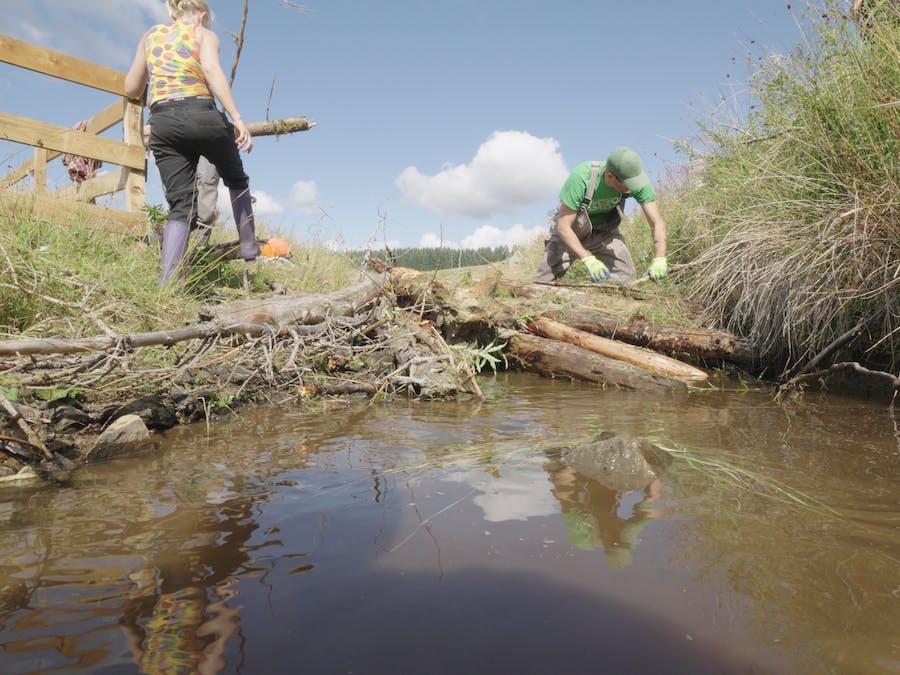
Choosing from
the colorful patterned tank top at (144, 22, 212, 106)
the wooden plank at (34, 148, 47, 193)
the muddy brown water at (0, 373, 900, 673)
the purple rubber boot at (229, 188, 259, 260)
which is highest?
the colorful patterned tank top at (144, 22, 212, 106)

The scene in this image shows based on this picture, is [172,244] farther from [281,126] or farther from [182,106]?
[281,126]

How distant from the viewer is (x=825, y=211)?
3617 mm

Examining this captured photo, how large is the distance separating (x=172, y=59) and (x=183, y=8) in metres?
0.46

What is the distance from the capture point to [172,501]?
1700 mm

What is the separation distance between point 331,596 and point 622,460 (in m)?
1.23

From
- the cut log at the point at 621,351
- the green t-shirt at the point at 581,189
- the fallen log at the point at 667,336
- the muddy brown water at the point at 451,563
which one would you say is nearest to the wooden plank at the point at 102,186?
the muddy brown water at the point at 451,563

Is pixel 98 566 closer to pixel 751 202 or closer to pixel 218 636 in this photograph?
pixel 218 636

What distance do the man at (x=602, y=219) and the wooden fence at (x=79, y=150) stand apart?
480 centimetres

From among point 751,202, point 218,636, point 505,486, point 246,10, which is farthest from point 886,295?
point 246,10

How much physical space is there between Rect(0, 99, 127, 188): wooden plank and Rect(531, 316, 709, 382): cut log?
16.3ft

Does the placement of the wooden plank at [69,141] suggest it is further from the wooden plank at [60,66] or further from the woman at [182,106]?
the woman at [182,106]

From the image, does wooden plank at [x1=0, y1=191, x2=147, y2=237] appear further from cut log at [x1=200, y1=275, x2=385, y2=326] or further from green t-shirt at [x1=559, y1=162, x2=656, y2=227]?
green t-shirt at [x1=559, y1=162, x2=656, y2=227]

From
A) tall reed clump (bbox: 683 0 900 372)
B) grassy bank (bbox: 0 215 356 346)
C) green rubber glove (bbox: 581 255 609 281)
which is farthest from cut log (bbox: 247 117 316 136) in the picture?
tall reed clump (bbox: 683 0 900 372)

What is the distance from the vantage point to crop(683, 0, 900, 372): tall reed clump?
324 centimetres
